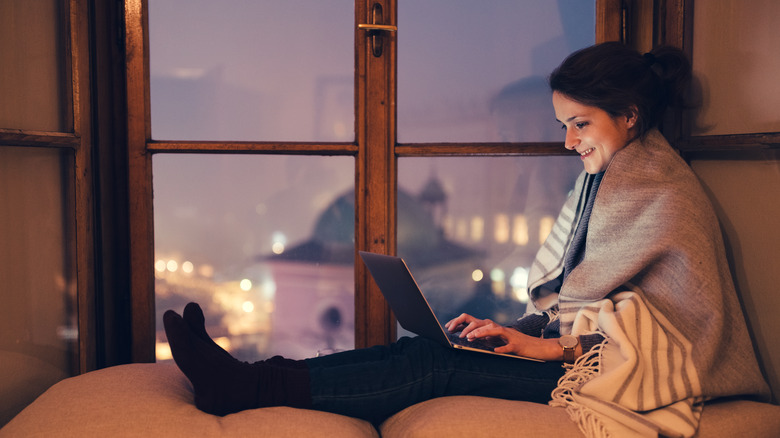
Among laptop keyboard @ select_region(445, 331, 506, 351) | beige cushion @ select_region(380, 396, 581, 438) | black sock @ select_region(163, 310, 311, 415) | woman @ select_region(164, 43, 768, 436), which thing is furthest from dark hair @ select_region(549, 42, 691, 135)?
black sock @ select_region(163, 310, 311, 415)

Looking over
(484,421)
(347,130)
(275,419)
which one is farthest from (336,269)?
(484,421)

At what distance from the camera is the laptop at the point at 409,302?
4.56ft

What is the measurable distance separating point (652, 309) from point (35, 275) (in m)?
1.57

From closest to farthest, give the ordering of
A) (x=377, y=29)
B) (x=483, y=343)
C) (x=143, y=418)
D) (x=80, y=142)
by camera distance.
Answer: (x=143, y=418), (x=483, y=343), (x=80, y=142), (x=377, y=29)

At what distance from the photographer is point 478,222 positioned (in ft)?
6.46

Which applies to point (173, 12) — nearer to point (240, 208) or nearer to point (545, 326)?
point (240, 208)

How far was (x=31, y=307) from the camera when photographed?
5.13 feet

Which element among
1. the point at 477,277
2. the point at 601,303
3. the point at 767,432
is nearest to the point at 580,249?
the point at 601,303

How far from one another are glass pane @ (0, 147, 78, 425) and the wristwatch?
1322mm

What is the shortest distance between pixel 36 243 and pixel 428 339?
1063 millimetres

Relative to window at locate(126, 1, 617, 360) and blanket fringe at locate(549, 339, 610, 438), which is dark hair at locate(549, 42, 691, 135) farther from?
blanket fringe at locate(549, 339, 610, 438)

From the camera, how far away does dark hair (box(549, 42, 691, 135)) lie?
61.6 inches

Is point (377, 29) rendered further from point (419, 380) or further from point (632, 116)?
point (419, 380)

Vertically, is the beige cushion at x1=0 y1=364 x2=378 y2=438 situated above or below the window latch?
below
